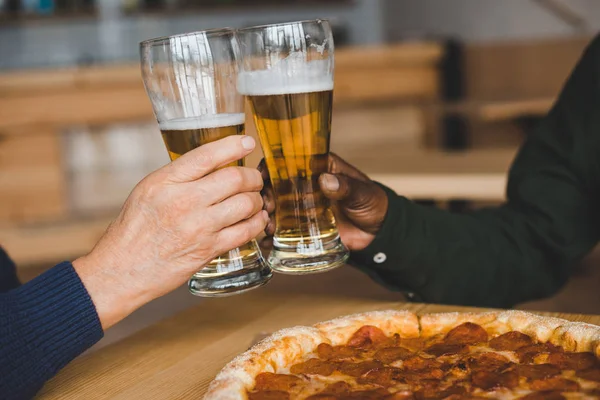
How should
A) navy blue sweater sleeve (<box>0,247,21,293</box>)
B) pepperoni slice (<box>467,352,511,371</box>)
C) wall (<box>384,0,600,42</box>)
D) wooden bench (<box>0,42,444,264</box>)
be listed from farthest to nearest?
1. wall (<box>384,0,600,42</box>)
2. wooden bench (<box>0,42,444,264</box>)
3. navy blue sweater sleeve (<box>0,247,21,293</box>)
4. pepperoni slice (<box>467,352,511,371</box>)

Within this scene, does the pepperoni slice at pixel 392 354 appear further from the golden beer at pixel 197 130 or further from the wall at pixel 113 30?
the wall at pixel 113 30

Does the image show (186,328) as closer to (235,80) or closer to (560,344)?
(235,80)

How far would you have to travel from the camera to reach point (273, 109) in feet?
3.40

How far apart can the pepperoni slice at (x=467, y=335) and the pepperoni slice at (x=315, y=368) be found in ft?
0.59

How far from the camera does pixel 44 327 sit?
3.28 ft

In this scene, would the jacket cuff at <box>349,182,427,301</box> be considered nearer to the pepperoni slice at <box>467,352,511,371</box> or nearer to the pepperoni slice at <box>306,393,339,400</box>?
the pepperoni slice at <box>467,352,511,371</box>

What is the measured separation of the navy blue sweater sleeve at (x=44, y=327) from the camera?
98 centimetres

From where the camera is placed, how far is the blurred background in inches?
113

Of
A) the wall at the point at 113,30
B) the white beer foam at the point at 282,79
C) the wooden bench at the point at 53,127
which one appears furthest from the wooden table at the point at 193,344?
the wall at the point at 113,30

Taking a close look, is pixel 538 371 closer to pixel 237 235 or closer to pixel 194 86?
pixel 237 235

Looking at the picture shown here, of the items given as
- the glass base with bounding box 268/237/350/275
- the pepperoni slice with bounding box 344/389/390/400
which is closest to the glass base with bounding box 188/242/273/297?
the glass base with bounding box 268/237/350/275

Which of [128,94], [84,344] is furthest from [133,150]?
[84,344]

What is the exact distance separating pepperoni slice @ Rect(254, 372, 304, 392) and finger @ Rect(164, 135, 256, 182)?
0.86ft

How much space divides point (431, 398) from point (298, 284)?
985 mm
